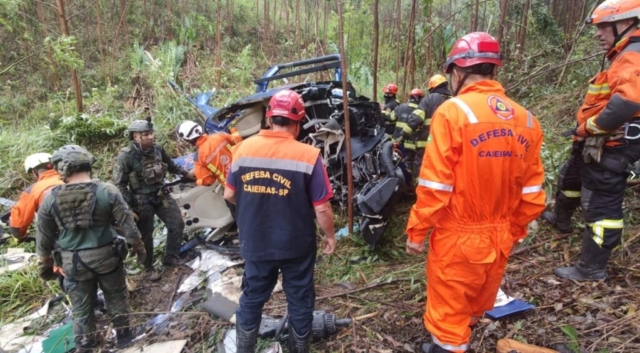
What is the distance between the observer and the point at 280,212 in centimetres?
221

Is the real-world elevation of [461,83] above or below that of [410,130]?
above

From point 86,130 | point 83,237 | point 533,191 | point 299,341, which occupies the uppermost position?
point 533,191

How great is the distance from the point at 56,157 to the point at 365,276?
2.66 m

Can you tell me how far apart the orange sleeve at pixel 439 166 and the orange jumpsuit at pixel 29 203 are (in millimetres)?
3229

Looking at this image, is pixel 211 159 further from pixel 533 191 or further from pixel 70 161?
pixel 533 191

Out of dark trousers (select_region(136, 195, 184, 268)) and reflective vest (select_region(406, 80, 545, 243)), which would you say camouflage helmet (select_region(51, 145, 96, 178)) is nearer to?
dark trousers (select_region(136, 195, 184, 268))

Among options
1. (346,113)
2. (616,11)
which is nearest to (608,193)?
(616,11)

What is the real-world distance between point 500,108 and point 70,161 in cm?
291

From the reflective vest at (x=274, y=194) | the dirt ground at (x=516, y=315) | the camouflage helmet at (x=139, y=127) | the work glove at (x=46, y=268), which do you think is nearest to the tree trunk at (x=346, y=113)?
the dirt ground at (x=516, y=315)

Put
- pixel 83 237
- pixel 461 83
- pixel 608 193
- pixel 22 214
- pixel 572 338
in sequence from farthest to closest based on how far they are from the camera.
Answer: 1. pixel 22 214
2. pixel 83 237
3. pixel 608 193
4. pixel 572 338
5. pixel 461 83

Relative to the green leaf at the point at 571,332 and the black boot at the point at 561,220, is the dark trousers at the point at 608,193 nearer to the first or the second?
the black boot at the point at 561,220

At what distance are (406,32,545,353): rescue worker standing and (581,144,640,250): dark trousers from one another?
97cm

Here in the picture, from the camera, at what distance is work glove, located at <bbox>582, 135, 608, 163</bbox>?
2.48m

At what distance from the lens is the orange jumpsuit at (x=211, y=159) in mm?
4172
